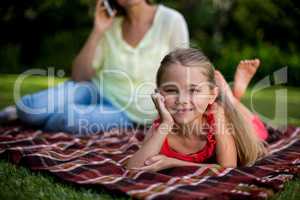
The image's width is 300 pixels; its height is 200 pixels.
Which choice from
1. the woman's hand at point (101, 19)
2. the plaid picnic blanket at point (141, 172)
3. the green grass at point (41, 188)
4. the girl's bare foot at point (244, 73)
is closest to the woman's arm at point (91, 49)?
the woman's hand at point (101, 19)

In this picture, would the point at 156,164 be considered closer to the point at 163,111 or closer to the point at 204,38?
the point at 163,111

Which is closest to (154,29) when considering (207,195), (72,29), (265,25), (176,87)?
(176,87)

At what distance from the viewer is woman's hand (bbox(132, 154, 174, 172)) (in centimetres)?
262

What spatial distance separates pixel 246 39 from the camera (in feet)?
37.4

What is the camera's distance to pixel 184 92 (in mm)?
2625

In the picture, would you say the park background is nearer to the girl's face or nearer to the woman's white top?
the woman's white top

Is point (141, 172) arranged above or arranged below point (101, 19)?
below

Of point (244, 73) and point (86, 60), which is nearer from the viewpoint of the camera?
point (244, 73)

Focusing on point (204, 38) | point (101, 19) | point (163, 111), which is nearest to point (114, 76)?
point (101, 19)

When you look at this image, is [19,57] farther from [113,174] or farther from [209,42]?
[113,174]

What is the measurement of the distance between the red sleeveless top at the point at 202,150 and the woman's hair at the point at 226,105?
0.12 meters

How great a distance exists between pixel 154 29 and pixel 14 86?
418cm

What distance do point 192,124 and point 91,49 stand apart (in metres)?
1.79

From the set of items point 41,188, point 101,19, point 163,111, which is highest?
point 101,19
